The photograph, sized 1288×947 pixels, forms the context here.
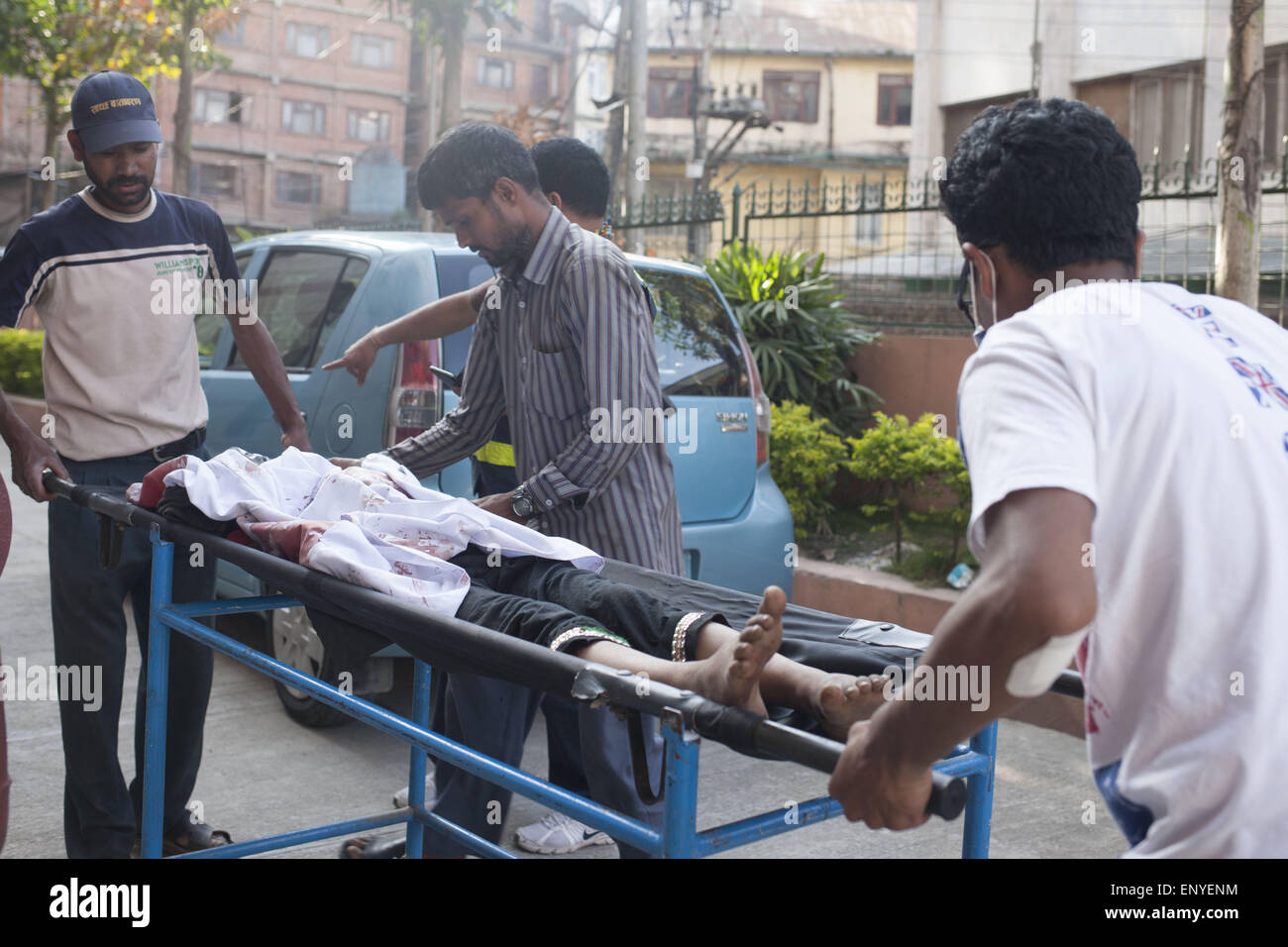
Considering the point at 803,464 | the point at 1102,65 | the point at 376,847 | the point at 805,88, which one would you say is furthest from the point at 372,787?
the point at 805,88

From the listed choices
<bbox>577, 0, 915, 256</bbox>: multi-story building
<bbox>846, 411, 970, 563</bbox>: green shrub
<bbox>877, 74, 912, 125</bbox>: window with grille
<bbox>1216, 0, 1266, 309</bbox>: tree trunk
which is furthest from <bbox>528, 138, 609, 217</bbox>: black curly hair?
<bbox>877, 74, 912, 125</bbox>: window with grille

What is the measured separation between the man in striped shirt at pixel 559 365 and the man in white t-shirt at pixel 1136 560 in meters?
1.44

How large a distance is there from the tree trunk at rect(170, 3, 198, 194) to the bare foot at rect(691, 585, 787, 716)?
50.6 feet

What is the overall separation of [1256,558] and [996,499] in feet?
0.94

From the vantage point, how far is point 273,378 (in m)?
3.72

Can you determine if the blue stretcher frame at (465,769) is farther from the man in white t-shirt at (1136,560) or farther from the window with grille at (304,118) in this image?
the window with grille at (304,118)

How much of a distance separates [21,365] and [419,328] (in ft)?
38.2

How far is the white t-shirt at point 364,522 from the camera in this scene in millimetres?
2516

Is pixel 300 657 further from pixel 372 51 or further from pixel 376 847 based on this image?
pixel 372 51

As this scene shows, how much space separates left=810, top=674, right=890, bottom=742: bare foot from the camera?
6.17ft

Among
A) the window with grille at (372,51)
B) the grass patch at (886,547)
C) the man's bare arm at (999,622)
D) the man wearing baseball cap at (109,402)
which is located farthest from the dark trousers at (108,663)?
the window with grille at (372,51)
